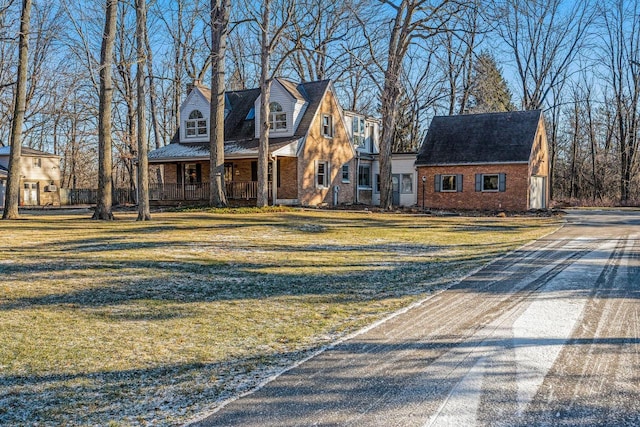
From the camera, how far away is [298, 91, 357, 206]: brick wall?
28.4 metres

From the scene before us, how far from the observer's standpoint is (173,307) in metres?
6.88

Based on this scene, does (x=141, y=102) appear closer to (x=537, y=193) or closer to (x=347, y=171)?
(x=347, y=171)

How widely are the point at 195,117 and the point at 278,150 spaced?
832cm

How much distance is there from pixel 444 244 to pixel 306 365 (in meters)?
9.58

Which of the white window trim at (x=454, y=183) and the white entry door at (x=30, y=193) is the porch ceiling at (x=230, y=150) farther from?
the white entry door at (x=30, y=193)

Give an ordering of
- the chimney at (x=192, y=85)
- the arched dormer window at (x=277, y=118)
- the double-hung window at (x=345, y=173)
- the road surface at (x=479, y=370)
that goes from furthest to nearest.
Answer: the chimney at (x=192, y=85) → the double-hung window at (x=345, y=173) → the arched dormer window at (x=277, y=118) → the road surface at (x=479, y=370)

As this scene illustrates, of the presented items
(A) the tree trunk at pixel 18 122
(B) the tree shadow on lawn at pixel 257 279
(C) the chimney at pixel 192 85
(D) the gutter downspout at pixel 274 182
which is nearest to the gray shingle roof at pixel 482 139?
(D) the gutter downspout at pixel 274 182

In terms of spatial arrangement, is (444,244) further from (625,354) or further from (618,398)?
(618,398)

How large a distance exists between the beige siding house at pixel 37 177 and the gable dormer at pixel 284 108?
23708mm

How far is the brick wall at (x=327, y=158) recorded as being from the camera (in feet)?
93.3

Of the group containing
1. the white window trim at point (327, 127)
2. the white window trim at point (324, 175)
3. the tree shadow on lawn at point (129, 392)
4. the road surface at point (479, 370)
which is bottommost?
the tree shadow on lawn at point (129, 392)

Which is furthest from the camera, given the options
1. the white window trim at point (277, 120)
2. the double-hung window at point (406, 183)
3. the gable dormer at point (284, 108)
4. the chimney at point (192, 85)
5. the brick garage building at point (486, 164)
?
the chimney at point (192, 85)

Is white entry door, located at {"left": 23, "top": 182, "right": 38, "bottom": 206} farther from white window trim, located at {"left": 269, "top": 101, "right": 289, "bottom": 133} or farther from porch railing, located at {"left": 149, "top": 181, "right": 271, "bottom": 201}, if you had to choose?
white window trim, located at {"left": 269, "top": 101, "right": 289, "bottom": 133}

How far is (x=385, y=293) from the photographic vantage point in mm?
7820
